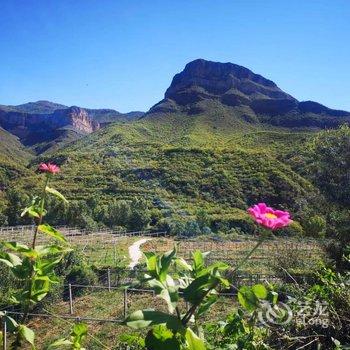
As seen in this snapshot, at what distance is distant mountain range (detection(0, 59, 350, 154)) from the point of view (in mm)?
97312

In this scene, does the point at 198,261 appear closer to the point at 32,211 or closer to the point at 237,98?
the point at 32,211

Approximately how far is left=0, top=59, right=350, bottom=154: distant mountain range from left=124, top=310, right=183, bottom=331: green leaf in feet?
303

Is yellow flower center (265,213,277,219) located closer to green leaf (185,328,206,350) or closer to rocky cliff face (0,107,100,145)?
green leaf (185,328,206,350)

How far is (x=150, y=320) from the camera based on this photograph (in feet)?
3.42

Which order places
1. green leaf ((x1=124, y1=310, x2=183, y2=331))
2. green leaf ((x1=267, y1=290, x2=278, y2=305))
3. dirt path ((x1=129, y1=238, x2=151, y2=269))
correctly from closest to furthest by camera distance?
green leaf ((x1=124, y1=310, x2=183, y2=331)), green leaf ((x1=267, y1=290, x2=278, y2=305)), dirt path ((x1=129, y1=238, x2=151, y2=269))

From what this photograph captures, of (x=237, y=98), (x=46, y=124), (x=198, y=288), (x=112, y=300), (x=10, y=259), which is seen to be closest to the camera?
(x=198, y=288)

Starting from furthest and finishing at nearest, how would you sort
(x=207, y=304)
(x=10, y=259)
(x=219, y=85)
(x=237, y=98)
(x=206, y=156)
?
1. (x=219, y=85)
2. (x=237, y=98)
3. (x=206, y=156)
4. (x=10, y=259)
5. (x=207, y=304)

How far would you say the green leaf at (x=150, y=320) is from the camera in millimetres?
1028

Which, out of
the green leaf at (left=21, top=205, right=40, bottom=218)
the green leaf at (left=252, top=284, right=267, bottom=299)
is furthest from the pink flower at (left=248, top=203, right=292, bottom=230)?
the green leaf at (left=21, top=205, right=40, bottom=218)

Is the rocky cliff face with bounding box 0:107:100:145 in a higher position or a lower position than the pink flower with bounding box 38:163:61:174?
higher

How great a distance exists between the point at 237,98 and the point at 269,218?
109 metres

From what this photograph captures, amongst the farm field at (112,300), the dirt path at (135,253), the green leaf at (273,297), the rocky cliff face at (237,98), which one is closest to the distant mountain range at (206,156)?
the rocky cliff face at (237,98)

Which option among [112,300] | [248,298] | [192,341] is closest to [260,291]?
[248,298]

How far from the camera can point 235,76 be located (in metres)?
130
